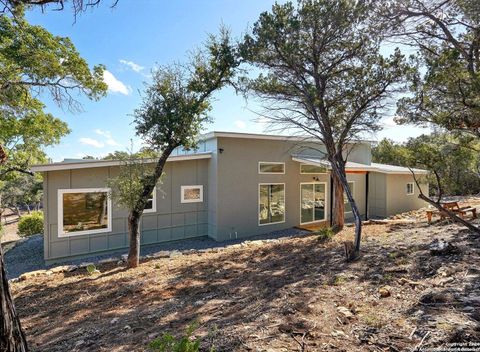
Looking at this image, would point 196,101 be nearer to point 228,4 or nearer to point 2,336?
point 228,4

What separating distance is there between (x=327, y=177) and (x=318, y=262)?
8691 mm

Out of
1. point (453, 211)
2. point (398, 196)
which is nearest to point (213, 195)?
point (453, 211)

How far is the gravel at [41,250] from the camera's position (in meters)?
8.99

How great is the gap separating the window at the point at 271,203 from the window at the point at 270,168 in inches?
24.1

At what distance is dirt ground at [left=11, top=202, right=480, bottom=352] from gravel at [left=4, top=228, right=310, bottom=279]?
1.62 metres

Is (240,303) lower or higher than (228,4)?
lower

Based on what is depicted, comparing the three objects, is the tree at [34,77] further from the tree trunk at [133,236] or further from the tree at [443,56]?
the tree at [443,56]

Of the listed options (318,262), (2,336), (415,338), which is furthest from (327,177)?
(2,336)

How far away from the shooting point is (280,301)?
4.26 meters

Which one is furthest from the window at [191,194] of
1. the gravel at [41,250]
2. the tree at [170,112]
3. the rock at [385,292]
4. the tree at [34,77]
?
the rock at [385,292]

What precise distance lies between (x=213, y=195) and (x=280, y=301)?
7846mm

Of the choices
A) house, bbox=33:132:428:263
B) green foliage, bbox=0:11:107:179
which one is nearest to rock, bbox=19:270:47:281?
house, bbox=33:132:428:263

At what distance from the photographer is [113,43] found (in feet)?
29.5

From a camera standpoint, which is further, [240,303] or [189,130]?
[189,130]
